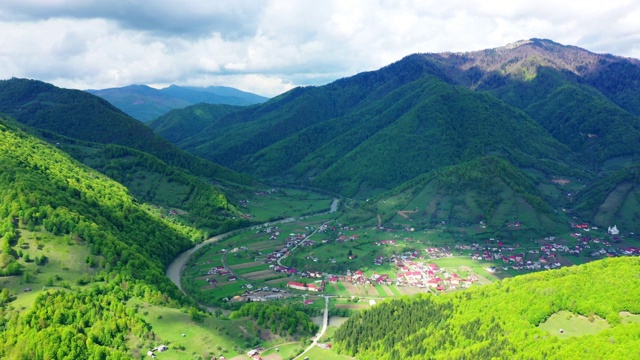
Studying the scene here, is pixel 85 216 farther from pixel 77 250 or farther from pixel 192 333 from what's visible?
pixel 192 333

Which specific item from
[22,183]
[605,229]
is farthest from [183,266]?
[605,229]

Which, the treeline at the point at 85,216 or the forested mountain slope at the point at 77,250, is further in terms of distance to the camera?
the treeline at the point at 85,216

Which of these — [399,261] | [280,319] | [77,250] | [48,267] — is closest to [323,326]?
[280,319]

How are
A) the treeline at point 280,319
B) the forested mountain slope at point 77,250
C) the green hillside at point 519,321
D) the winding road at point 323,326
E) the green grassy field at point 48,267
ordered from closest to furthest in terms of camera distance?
the green hillside at point 519,321 < the forested mountain slope at point 77,250 < the winding road at point 323,326 < the treeline at point 280,319 < the green grassy field at point 48,267

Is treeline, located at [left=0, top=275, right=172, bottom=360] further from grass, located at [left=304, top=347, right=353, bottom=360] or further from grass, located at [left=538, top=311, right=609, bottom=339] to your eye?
grass, located at [left=538, top=311, right=609, bottom=339]

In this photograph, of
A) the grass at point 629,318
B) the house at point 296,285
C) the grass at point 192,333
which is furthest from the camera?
the house at point 296,285

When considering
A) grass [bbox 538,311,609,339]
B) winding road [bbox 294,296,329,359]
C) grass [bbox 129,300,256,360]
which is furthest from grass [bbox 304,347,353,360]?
grass [bbox 538,311,609,339]

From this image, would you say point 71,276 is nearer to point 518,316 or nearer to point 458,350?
point 458,350

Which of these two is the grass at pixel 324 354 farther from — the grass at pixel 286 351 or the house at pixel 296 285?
the house at pixel 296 285

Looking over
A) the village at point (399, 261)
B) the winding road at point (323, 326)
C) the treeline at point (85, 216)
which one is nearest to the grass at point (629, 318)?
the village at point (399, 261)
